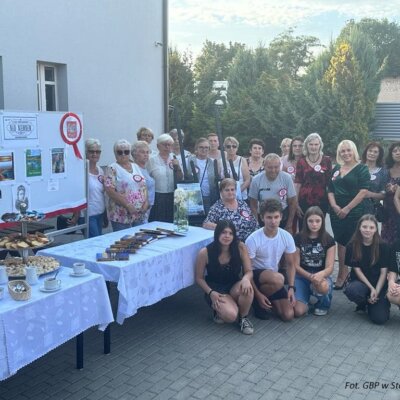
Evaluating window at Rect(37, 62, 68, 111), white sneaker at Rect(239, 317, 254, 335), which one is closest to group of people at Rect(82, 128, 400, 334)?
white sneaker at Rect(239, 317, 254, 335)

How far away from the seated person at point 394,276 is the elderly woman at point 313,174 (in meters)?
1.28

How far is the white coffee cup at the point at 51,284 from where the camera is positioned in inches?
128

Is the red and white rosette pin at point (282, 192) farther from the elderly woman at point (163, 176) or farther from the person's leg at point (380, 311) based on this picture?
the person's leg at point (380, 311)

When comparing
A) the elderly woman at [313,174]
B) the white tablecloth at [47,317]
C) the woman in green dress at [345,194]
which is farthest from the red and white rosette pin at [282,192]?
the white tablecloth at [47,317]

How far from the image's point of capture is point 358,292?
4.82 m

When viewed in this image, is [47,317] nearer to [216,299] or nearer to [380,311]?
[216,299]

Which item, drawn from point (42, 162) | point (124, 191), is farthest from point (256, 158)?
point (42, 162)

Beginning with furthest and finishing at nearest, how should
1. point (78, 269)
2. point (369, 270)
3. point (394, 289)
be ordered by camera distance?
1. point (369, 270)
2. point (394, 289)
3. point (78, 269)

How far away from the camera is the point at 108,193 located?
5.48 metres

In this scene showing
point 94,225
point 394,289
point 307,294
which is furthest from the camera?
point 94,225

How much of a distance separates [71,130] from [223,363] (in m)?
3.03

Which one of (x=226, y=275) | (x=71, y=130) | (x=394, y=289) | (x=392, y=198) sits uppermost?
(x=71, y=130)

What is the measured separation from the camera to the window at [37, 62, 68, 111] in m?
9.37

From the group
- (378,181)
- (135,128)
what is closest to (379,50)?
(135,128)
